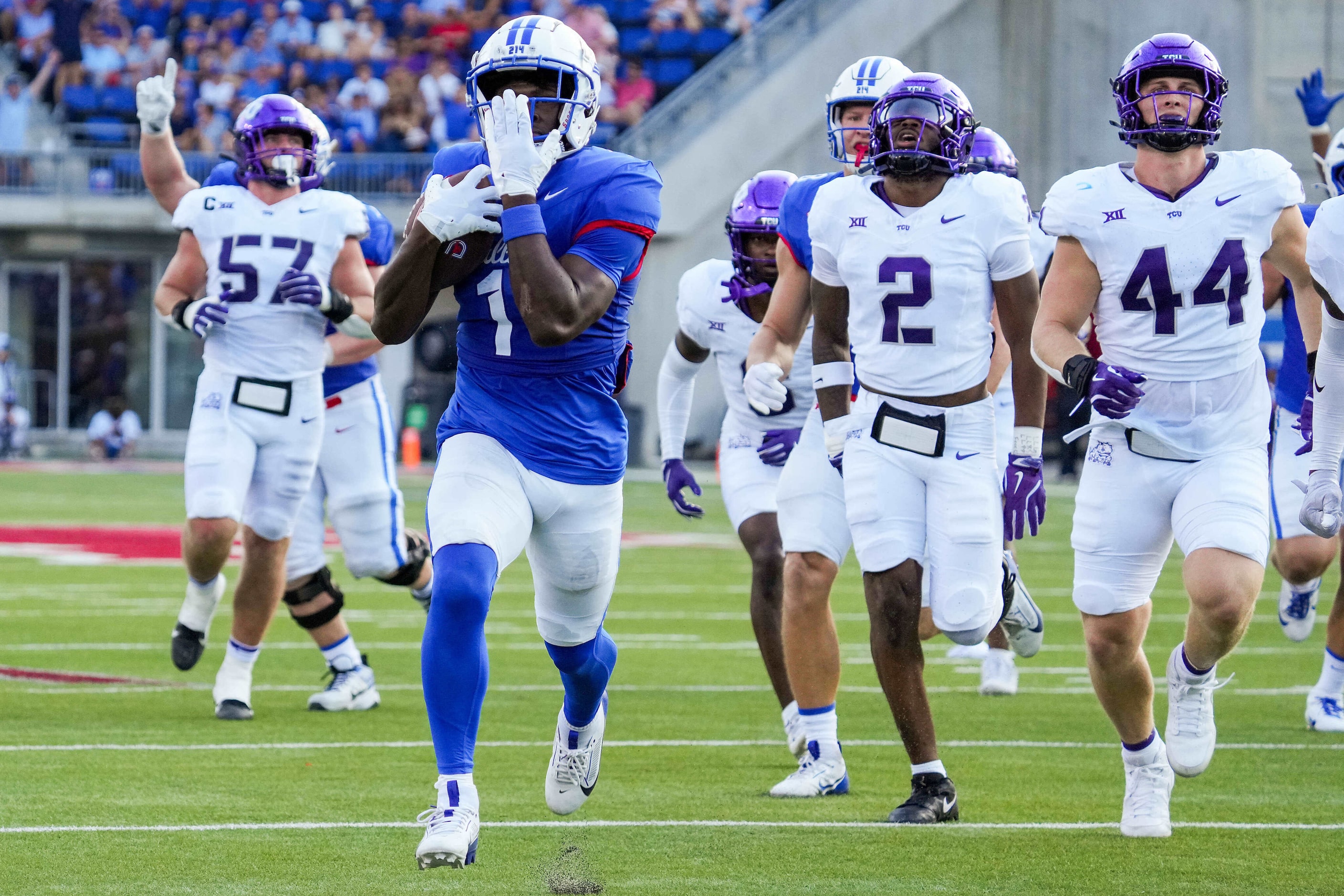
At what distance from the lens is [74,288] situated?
2806 cm

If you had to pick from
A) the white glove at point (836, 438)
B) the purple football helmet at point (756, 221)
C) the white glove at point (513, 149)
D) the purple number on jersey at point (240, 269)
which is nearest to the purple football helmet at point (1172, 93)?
the white glove at point (836, 438)

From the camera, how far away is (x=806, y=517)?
19.6ft

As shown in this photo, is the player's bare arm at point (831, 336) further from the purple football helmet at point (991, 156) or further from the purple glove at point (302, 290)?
the purple glove at point (302, 290)

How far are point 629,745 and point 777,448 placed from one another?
3.82 feet

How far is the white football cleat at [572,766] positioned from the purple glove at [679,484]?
6.19 feet

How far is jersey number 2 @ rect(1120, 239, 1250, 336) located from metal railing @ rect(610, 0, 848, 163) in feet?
63.8

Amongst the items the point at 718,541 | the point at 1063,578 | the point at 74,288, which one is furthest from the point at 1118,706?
the point at 74,288

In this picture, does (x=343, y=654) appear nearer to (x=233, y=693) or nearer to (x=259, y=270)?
(x=233, y=693)

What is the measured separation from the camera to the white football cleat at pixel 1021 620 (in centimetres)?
600

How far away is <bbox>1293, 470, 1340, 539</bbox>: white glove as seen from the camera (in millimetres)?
5383

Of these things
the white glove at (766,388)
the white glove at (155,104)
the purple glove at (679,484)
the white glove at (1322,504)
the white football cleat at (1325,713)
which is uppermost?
the white glove at (155,104)

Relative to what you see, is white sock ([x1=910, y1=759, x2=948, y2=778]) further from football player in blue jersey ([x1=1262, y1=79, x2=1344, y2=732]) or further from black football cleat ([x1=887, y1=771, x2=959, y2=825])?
football player in blue jersey ([x1=1262, y1=79, x2=1344, y2=732])

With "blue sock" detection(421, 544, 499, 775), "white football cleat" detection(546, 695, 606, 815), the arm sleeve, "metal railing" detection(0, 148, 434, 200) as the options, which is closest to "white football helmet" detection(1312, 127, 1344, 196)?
the arm sleeve

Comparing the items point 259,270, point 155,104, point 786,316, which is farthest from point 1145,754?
point 155,104
